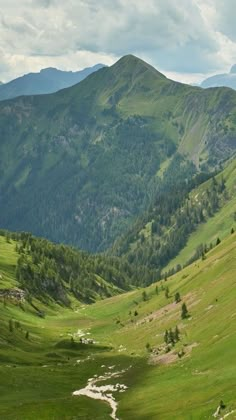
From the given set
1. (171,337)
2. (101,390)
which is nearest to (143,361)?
(171,337)

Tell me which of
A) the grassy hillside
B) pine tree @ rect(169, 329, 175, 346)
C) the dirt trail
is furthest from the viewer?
pine tree @ rect(169, 329, 175, 346)

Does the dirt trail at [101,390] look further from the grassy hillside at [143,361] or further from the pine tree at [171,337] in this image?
the pine tree at [171,337]

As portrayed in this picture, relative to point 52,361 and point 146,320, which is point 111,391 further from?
point 146,320

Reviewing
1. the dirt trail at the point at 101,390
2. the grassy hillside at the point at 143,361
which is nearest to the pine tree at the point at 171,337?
the grassy hillside at the point at 143,361

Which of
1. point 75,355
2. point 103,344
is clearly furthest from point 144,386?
point 103,344

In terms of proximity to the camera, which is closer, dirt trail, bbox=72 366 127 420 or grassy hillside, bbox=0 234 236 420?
grassy hillside, bbox=0 234 236 420

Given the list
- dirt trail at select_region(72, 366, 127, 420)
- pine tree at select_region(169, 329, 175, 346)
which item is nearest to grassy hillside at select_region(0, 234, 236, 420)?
dirt trail at select_region(72, 366, 127, 420)

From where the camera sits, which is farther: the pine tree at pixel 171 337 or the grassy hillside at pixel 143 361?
the pine tree at pixel 171 337

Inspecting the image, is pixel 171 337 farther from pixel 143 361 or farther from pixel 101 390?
pixel 101 390

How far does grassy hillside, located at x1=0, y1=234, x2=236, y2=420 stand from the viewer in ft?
270

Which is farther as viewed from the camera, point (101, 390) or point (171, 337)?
point (171, 337)

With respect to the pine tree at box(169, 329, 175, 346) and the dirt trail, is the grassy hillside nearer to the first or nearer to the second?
the dirt trail

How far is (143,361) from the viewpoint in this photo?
128m

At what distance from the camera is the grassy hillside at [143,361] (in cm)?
8231
